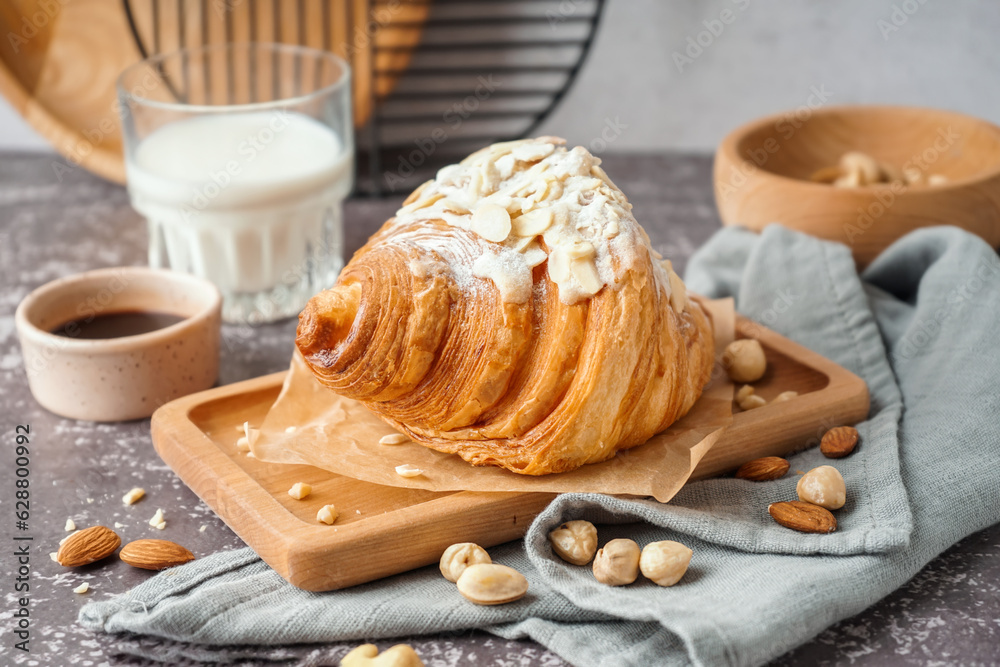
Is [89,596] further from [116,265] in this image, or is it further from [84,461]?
[116,265]

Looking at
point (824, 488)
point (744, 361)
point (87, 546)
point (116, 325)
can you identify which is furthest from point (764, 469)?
point (116, 325)

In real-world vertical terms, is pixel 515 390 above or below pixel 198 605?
above

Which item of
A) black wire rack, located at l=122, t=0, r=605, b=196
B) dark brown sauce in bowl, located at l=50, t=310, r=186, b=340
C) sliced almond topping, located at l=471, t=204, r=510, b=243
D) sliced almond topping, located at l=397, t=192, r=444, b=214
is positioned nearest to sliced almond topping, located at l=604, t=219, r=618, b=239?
sliced almond topping, located at l=471, t=204, r=510, b=243

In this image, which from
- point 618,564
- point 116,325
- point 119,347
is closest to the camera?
Answer: point 618,564

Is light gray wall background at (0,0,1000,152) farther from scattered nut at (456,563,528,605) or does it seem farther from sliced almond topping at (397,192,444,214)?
scattered nut at (456,563,528,605)

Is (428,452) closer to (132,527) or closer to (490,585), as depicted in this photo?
(490,585)

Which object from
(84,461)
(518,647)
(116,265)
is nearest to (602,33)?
(116,265)
